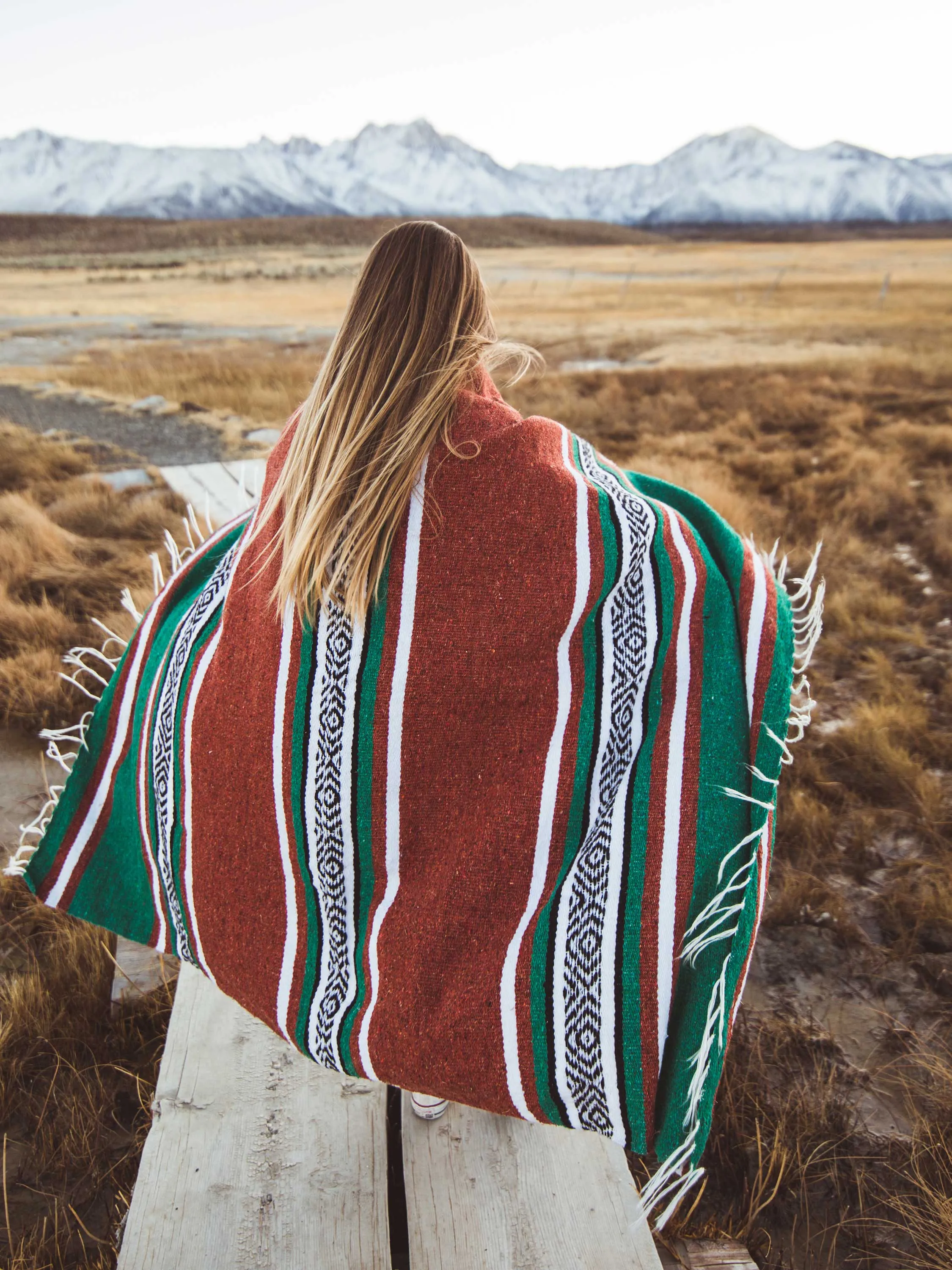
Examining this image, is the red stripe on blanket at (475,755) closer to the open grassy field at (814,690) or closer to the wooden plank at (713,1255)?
the wooden plank at (713,1255)

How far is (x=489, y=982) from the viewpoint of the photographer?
122 cm

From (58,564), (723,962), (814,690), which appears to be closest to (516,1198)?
(723,962)

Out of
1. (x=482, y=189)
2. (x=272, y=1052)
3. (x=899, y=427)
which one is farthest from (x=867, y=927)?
(x=482, y=189)

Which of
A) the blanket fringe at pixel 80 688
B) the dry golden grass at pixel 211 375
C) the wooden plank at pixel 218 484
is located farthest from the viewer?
the dry golden grass at pixel 211 375

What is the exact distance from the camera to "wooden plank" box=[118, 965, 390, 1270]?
1.25 meters

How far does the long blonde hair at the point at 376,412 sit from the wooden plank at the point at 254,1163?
0.97 meters

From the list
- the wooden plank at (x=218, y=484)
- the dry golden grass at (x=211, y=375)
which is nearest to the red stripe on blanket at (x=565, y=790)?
the wooden plank at (x=218, y=484)

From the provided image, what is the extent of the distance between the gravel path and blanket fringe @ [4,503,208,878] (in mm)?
2626

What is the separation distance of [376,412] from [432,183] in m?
158

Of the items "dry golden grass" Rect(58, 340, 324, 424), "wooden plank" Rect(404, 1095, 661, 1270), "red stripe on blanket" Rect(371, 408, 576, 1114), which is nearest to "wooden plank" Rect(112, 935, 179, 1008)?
"wooden plank" Rect(404, 1095, 661, 1270)

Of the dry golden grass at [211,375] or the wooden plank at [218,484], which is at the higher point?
the dry golden grass at [211,375]

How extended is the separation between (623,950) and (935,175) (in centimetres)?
12864

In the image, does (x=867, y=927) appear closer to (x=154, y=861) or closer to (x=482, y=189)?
(x=154, y=861)

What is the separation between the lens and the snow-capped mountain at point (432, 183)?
95.1 m
